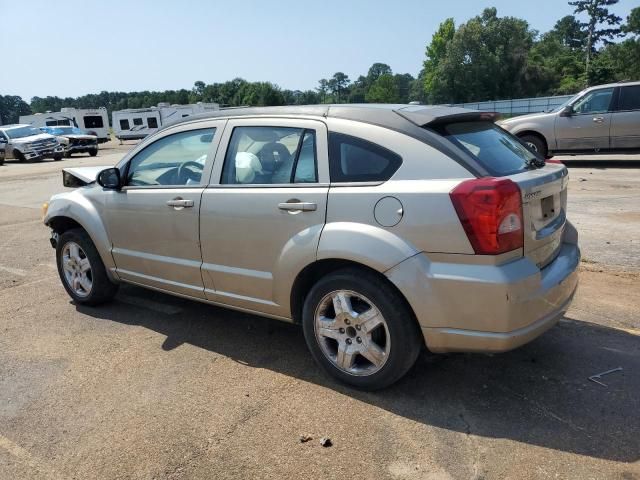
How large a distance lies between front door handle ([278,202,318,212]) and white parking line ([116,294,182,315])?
2.03m

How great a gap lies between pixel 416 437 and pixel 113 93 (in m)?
153

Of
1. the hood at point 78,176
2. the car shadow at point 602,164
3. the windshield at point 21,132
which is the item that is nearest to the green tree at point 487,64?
the windshield at point 21,132

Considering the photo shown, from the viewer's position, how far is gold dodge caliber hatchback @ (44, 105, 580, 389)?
291cm

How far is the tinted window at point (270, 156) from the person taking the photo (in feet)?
11.5

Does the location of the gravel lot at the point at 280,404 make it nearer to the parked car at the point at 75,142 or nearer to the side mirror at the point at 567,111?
the side mirror at the point at 567,111

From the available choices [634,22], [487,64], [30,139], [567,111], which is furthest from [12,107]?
[567,111]

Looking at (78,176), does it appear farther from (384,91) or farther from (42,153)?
(384,91)

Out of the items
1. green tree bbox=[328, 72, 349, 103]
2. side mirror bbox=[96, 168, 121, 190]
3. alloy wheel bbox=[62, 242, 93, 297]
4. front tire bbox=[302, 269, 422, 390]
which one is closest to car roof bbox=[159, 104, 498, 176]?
front tire bbox=[302, 269, 422, 390]

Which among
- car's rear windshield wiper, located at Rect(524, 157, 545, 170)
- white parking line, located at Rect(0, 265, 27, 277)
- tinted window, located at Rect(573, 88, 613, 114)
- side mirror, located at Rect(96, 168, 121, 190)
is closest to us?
car's rear windshield wiper, located at Rect(524, 157, 545, 170)

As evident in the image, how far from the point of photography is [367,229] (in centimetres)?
312

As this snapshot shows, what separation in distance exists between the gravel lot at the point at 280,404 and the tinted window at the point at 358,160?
133cm

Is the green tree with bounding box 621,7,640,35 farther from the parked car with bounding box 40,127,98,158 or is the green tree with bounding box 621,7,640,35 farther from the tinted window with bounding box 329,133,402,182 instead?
the tinted window with bounding box 329,133,402,182

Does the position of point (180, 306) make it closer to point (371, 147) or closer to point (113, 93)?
point (371, 147)

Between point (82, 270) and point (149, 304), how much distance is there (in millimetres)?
681
